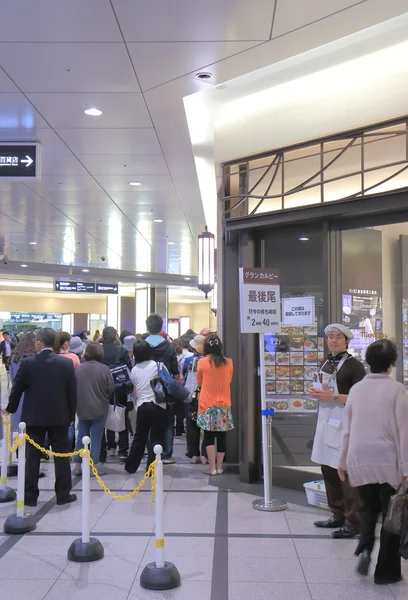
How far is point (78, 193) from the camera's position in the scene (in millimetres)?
10031

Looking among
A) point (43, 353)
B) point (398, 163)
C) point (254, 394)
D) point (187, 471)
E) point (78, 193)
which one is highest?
point (78, 193)

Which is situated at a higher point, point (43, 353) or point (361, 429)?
point (43, 353)

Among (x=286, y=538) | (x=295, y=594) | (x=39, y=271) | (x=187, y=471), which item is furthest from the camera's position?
(x=39, y=271)

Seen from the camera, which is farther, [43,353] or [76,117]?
[76,117]

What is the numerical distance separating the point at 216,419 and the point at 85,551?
9.36 feet

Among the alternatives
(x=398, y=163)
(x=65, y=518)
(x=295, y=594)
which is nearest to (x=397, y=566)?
(x=295, y=594)

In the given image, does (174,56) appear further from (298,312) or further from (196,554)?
(196,554)

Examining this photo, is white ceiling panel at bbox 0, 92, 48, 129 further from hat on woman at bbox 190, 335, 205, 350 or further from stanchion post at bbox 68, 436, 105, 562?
stanchion post at bbox 68, 436, 105, 562

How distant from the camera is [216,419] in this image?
23.1 ft

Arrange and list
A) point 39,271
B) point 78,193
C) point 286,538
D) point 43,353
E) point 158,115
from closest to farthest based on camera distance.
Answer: point 286,538 → point 43,353 → point 158,115 → point 78,193 → point 39,271

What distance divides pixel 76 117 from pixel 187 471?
4173 millimetres

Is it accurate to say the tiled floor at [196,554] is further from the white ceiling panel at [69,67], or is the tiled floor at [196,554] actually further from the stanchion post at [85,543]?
the white ceiling panel at [69,67]

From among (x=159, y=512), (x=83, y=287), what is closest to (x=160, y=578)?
(x=159, y=512)

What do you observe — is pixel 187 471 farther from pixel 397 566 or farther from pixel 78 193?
pixel 78 193
